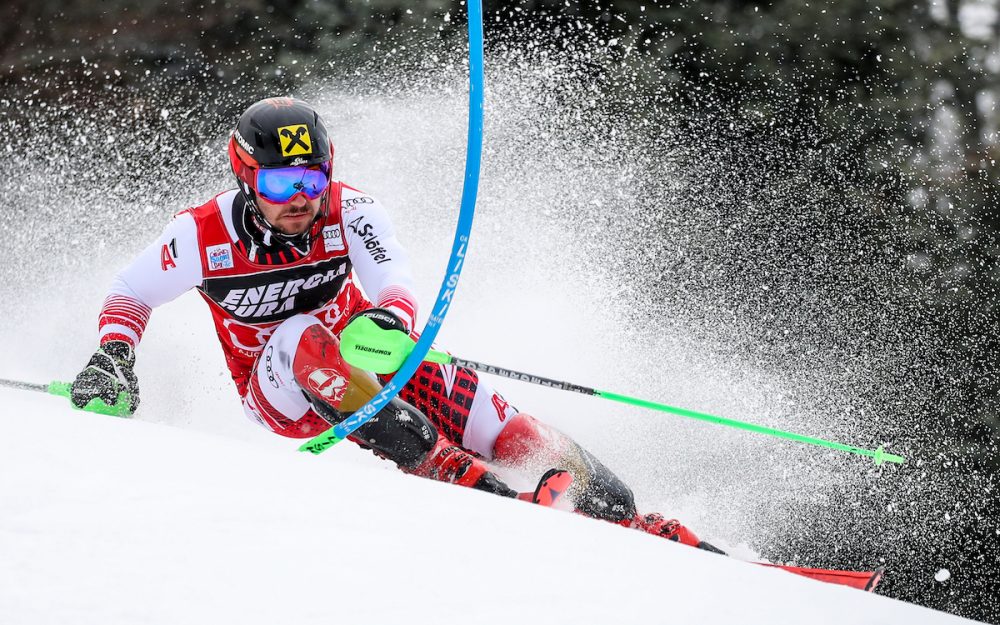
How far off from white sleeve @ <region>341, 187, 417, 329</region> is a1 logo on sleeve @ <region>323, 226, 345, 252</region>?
3cm

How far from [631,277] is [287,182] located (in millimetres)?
4889

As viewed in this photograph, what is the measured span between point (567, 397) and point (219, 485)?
3.48m

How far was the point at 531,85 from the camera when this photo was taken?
26.3 feet

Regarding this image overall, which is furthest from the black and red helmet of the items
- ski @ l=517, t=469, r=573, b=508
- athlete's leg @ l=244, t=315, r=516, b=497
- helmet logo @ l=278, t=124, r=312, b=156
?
ski @ l=517, t=469, r=573, b=508

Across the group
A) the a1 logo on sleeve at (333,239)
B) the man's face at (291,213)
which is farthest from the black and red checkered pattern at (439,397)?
the man's face at (291,213)

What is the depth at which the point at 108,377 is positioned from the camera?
10.6 feet

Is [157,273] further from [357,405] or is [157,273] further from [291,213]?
[357,405]

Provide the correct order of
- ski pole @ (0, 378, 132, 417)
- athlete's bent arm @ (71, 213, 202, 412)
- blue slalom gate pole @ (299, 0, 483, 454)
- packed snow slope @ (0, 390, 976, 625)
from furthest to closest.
Result: athlete's bent arm @ (71, 213, 202, 412) → ski pole @ (0, 378, 132, 417) → blue slalom gate pole @ (299, 0, 483, 454) → packed snow slope @ (0, 390, 976, 625)

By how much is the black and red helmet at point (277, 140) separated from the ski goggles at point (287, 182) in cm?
2

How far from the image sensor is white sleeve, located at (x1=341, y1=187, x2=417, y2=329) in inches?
140

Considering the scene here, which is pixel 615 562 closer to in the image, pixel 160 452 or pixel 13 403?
pixel 160 452

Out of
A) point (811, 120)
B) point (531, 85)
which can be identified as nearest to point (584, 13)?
point (531, 85)

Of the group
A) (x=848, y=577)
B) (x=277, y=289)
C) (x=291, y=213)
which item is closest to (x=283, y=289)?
(x=277, y=289)

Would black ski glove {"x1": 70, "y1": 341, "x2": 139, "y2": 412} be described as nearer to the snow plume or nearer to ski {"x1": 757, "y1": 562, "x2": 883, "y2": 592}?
the snow plume
